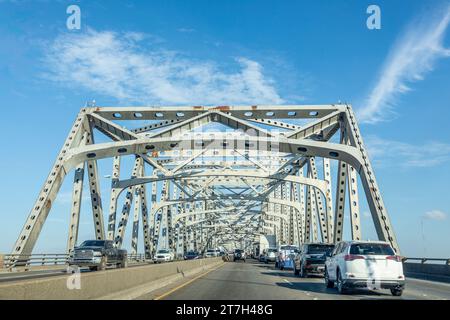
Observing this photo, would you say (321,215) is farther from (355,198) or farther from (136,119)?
(136,119)

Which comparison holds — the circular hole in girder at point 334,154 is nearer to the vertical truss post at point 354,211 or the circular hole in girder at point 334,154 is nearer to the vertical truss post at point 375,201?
the vertical truss post at point 375,201

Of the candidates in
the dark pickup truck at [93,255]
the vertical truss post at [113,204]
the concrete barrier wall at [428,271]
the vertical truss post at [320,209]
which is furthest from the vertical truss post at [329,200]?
the dark pickup truck at [93,255]

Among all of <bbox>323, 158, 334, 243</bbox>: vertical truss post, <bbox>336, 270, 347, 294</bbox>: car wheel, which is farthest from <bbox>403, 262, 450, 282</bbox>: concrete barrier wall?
<bbox>336, 270, 347, 294</bbox>: car wheel

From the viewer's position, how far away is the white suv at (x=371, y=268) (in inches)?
648

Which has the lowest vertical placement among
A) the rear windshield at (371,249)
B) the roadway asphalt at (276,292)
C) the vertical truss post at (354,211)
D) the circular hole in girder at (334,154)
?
the roadway asphalt at (276,292)

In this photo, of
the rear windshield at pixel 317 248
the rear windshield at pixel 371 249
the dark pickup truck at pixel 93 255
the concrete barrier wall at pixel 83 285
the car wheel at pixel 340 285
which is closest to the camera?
the concrete barrier wall at pixel 83 285

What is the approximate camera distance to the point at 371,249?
17266mm

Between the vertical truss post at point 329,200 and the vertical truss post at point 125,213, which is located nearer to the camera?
the vertical truss post at point 329,200

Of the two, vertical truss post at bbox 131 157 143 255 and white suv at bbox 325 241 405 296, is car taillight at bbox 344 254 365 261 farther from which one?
vertical truss post at bbox 131 157 143 255

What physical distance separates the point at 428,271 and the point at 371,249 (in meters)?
15.6

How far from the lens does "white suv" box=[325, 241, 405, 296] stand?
1647 centimetres
